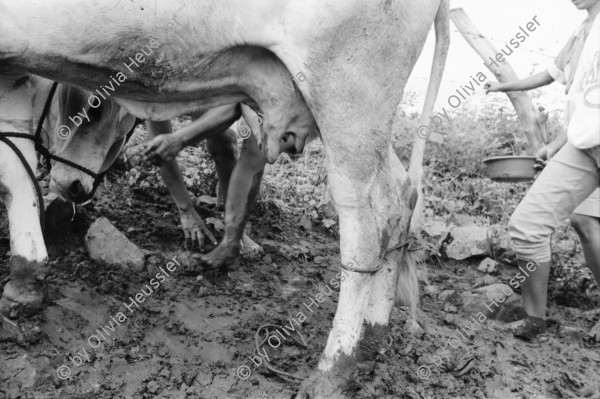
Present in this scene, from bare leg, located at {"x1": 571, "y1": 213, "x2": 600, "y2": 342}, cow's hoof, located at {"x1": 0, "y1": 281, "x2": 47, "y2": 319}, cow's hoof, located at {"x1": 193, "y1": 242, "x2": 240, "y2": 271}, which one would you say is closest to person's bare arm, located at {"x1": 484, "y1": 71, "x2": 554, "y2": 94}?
bare leg, located at {"x1": 571, "y1": 213, "x2": 600, "y2": 342}

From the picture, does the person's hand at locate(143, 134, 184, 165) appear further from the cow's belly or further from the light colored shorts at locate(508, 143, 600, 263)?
the light colored shorts at locate(508, 143, 600, 263)

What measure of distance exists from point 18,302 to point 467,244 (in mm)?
3513

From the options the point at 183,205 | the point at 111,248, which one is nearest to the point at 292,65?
the point at 111,248

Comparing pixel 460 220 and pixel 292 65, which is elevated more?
pixel 292 65

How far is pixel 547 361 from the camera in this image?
3.89m

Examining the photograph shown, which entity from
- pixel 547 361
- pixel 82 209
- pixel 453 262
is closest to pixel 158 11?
pixel 82 209

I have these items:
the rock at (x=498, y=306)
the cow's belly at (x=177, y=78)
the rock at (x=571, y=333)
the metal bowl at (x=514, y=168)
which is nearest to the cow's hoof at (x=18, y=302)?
the cow's belly at (x=177, y=78)

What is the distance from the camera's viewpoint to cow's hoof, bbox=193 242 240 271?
419cm

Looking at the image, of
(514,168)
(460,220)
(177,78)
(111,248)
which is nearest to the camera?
(177,78)

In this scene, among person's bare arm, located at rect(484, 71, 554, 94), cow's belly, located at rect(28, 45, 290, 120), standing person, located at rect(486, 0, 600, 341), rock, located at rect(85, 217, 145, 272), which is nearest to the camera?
cow's belly, located at rect(28, 45, 290, 120)

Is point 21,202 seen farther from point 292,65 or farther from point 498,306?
point 498,306

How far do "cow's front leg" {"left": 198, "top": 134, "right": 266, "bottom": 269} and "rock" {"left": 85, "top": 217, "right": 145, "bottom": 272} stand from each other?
1.61 feet

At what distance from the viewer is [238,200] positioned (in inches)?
168

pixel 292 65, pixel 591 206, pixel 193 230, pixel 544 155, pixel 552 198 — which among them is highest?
pixel 292 65
